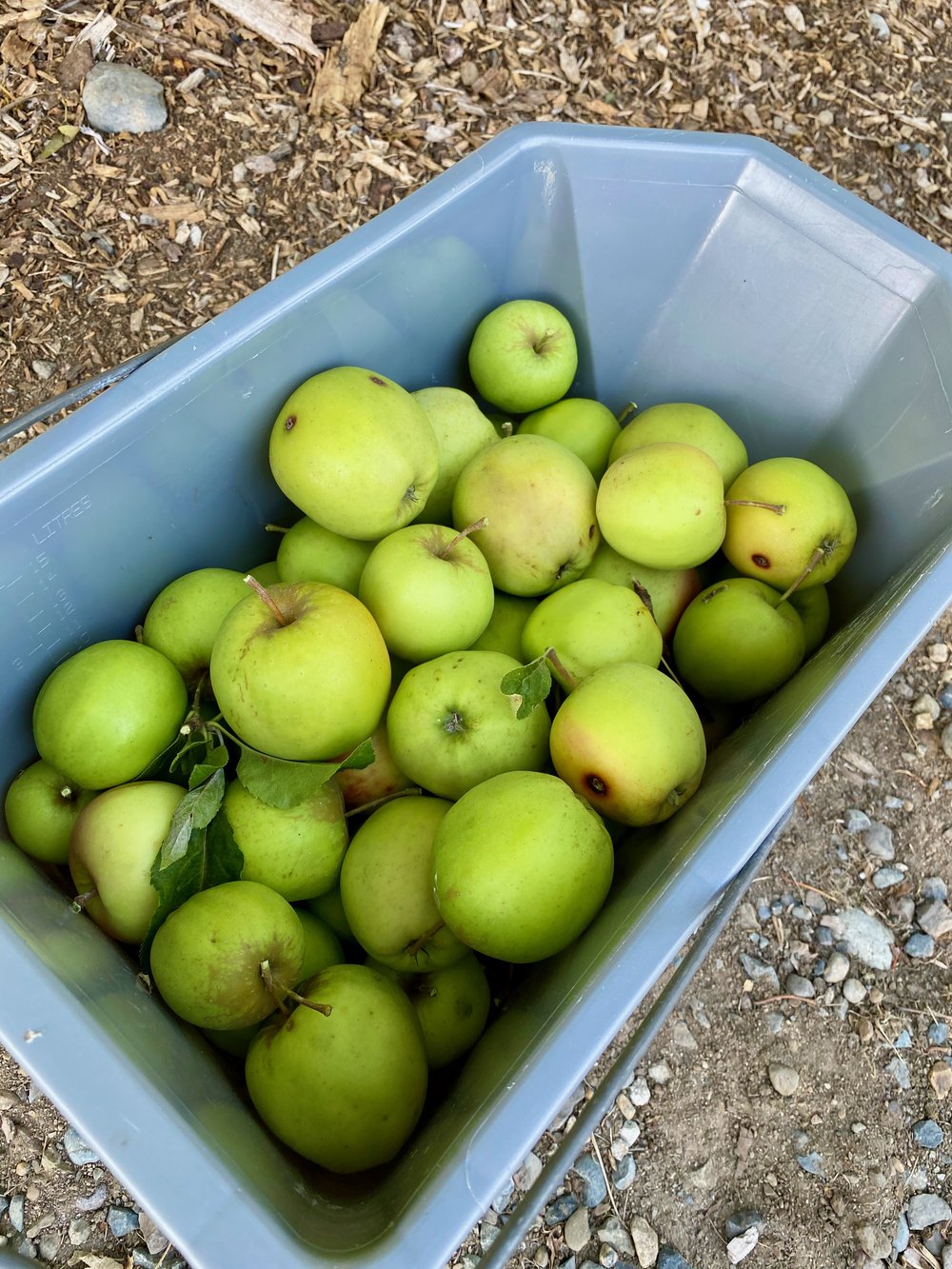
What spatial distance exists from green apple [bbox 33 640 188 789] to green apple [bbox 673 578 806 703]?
88 centimetres

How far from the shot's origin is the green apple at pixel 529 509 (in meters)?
1.65

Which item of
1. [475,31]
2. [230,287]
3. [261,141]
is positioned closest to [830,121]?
[475,31]

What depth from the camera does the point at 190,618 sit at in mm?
1550

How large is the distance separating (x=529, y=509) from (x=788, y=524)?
445 millimetres

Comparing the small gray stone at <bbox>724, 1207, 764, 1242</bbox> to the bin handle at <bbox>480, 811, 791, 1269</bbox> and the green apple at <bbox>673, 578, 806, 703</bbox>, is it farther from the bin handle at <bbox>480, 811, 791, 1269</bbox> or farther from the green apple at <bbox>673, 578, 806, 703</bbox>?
the green apple at <bbox>673, 578, 806, 703</bbox>

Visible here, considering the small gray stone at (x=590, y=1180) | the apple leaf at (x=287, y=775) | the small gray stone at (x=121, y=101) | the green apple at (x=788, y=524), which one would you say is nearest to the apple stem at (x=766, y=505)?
the green apple at (x=788, y=524)

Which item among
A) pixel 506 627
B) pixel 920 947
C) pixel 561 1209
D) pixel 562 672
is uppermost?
pixel 562 672

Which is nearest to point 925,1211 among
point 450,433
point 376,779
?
point 376,779

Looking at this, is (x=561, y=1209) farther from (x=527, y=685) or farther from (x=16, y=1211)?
(x=527, y=685)

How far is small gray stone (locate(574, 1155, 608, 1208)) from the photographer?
74.8 inches

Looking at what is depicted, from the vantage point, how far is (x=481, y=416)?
182cm

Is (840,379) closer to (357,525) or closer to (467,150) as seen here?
(357,525)

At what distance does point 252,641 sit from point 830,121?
2.80 meters

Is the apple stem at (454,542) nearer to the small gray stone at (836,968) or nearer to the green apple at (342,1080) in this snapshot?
the green apple at (342,1080)
